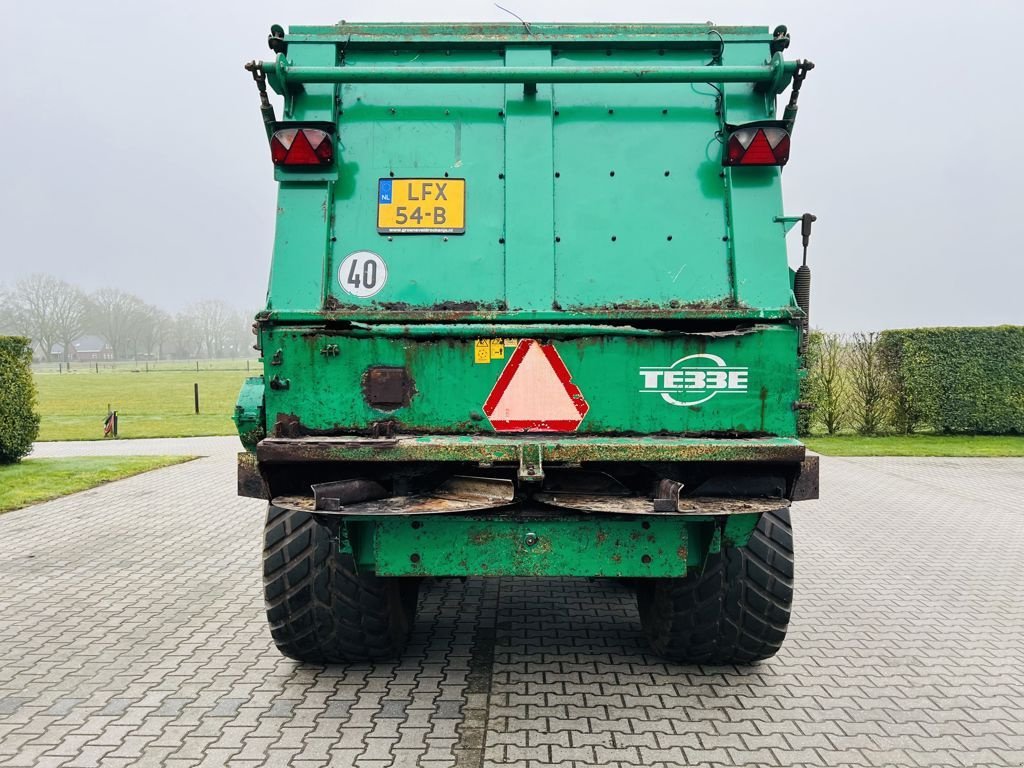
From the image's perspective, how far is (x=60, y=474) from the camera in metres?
11.3

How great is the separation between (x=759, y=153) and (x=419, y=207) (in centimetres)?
157

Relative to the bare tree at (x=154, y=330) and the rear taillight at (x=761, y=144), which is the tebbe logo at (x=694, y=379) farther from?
the bare tree at (x=154, y=330)

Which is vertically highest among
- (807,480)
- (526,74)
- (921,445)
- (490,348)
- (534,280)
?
(526,74)

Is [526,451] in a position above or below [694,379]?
below

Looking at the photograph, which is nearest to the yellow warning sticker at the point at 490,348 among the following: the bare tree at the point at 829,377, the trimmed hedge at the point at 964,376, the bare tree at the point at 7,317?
the bare tree at the point at 829,377

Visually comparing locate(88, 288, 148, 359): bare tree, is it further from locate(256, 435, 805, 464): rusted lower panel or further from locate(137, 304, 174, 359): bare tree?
locate(256, 435, 805, 464): rusted lower panel

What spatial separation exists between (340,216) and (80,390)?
127 feet

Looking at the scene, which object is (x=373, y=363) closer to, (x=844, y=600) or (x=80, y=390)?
(x=844, y=600)

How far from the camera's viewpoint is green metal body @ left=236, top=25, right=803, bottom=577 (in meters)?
3.28

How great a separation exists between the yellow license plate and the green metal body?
3cm

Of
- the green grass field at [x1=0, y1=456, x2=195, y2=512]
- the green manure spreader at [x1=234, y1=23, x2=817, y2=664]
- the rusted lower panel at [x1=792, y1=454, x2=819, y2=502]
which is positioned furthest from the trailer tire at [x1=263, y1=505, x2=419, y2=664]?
the green grass field at [x1=0, y1=456, x2=195, y2=512]

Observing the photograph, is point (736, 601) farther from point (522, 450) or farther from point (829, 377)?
point (829, 377)

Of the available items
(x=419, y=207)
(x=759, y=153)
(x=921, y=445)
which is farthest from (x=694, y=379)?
(x=921, y=445)

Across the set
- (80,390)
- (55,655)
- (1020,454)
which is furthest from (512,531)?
(80,390)
